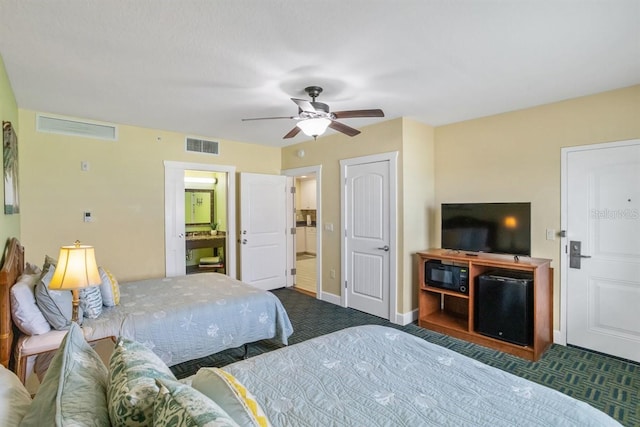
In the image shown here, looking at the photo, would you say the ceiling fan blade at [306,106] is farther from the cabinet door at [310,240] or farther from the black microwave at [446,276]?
the cabinet door at [310,240]

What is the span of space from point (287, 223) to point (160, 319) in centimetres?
334

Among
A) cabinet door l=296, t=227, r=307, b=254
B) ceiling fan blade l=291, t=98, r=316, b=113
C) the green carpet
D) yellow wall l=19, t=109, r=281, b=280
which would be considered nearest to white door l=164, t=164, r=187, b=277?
yellow wall l=19, t=109, r=281, b=280

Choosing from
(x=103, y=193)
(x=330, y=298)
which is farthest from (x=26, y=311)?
(x=330, y=298)

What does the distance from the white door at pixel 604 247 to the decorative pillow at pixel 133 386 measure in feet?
12.4

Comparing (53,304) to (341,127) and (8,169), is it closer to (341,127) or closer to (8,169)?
(8,169)

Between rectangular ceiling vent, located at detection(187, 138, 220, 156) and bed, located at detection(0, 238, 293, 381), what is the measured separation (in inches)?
84.3

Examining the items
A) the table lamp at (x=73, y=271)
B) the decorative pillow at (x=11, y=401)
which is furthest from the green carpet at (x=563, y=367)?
the decorative pillow at (x=11, y=401)

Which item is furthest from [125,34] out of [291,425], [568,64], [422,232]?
[422,232]

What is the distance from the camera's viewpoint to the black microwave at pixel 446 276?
3613 millimetres

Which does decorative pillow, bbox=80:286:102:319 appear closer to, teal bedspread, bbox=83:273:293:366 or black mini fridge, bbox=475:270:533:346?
teal bedspread, bbox=83:273:293:366

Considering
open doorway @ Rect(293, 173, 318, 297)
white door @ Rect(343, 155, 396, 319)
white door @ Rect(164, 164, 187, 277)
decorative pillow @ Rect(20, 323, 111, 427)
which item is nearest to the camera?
decorative pillow @ Rect(20, 323, 111, 427)

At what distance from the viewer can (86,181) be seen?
4039 millimetres

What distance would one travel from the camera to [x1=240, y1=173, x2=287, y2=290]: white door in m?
5.29

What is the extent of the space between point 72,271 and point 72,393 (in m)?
1.26
